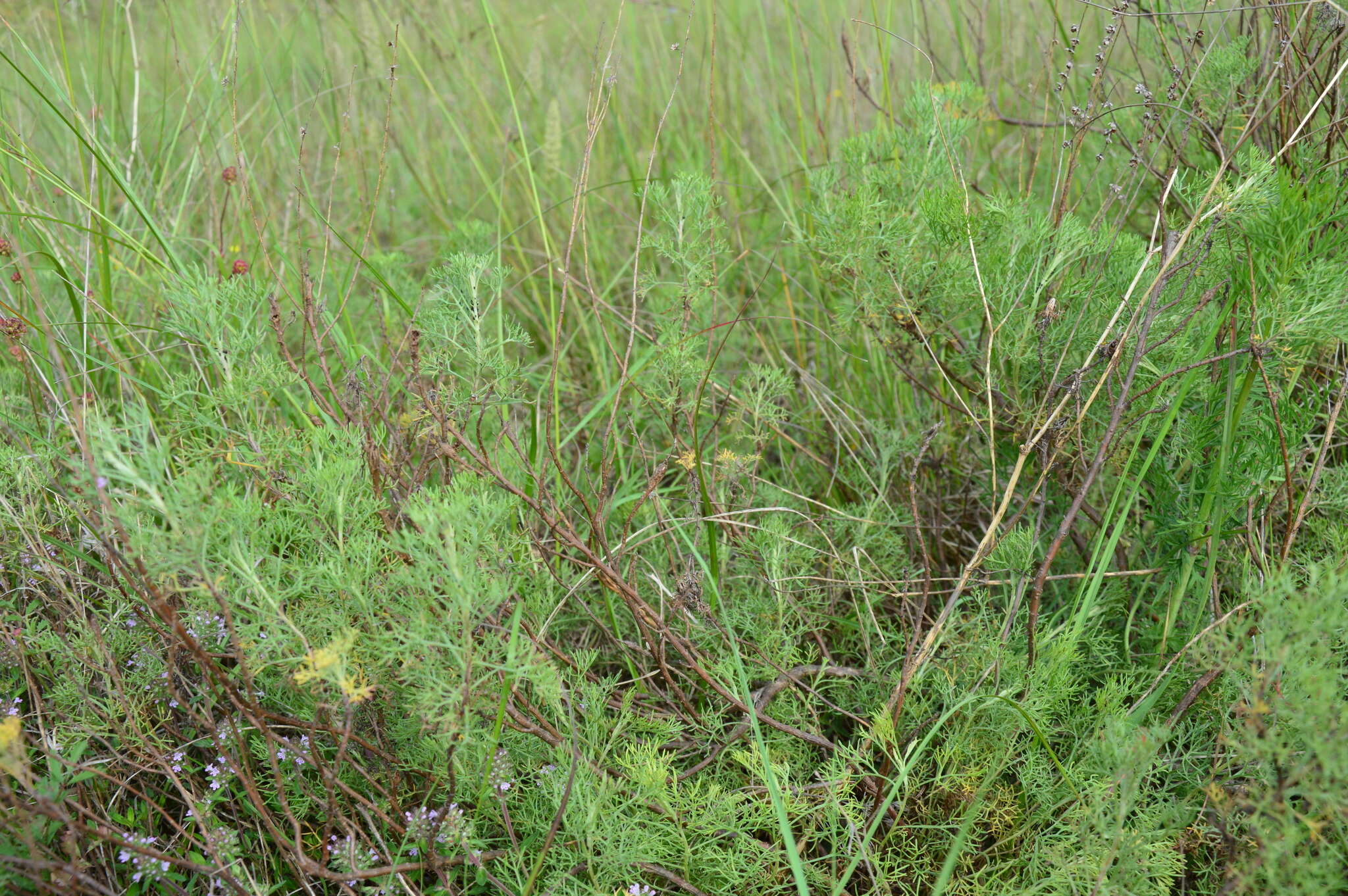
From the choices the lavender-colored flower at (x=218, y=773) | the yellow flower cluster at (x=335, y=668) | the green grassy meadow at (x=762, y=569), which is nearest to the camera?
the yellow flower cluster at (x=335, y=668)

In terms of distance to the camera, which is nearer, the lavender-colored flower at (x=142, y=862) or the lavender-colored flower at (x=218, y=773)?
the lavender-colored flower at (x=142, y=862)

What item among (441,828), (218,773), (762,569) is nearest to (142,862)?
(218,773)

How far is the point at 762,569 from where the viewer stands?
5.51 ft

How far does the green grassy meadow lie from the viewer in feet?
3.95

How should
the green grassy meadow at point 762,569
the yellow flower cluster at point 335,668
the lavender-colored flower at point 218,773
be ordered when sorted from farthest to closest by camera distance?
the lavender-colored flower at point 218,773 → the green grassy meadow at point 762,569 → the yellow flower cluster at point 335,668

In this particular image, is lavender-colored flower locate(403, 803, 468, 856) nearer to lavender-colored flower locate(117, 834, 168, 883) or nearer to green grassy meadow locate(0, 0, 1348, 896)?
green grassy meadow locate(0, 0, 1348, 896)

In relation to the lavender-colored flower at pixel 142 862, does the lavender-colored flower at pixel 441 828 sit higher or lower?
lower

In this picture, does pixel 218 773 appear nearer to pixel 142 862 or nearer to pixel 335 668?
pixel 142 862

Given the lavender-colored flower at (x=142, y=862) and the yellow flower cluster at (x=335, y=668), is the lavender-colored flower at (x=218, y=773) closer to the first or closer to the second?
the lavender-colored flower at (x=142, y=862)

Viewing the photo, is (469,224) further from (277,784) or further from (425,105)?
(425,105)

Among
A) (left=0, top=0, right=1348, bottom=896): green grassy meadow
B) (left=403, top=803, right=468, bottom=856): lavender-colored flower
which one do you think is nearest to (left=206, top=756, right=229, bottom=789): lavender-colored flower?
(left=0, top=0, right=1348, bottom=896): green grassy meadow

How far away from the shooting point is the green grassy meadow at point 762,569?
120cm

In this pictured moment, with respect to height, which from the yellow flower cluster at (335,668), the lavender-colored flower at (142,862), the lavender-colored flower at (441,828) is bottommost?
the lavender-colored flower at (441,828)

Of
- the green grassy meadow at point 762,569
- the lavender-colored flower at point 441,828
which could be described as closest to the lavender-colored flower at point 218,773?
the green grassy meadow at point 762,569
